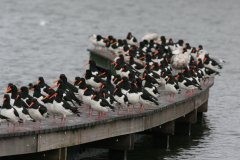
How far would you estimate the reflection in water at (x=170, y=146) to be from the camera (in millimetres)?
21734

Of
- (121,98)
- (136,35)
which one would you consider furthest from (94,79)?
(136,35)

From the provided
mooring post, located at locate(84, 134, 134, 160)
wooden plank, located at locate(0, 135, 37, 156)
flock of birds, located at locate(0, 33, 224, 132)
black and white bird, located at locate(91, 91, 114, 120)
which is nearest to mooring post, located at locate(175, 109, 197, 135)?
flock of birds, located at locate(0, 33, 224, 132)

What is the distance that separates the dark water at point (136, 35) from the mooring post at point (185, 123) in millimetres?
687

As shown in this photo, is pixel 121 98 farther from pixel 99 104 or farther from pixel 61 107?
pixel 61 107

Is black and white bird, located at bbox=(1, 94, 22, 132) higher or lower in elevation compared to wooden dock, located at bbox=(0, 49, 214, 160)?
higher

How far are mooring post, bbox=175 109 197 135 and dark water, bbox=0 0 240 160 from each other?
69 cm

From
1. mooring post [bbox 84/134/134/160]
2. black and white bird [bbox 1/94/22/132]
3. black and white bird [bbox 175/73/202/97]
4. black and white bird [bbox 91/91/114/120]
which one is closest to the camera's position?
black and white bird [bbox 1/94/22/132]

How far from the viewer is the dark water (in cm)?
2469

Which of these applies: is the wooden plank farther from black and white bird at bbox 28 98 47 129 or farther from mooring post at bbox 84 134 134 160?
mooring post at bbox 84 134 134 160

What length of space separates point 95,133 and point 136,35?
59047 mm

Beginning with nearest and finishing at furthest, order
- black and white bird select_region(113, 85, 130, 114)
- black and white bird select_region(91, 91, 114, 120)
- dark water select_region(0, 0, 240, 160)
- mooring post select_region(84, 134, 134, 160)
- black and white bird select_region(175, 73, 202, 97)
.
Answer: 1. black and white bird select_region(91, 91, 114, 120)
2. black and white bird select_region(113, 85, 130, 114)
3. mooring post select_region(84, 134, 134, 160)
4. black and white bird select_region(175, 73, 202, 97)
5. dark water select_region(0, 0, 240, 160)

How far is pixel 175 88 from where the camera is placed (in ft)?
70.3

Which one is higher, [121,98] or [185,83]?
[185,83]

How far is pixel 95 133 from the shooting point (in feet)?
56.9
